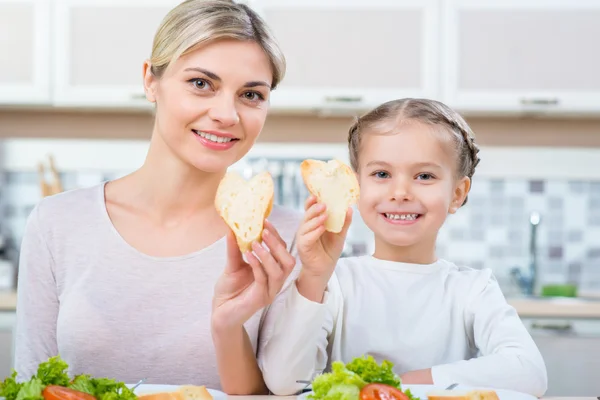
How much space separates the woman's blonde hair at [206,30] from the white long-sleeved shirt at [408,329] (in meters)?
0.44

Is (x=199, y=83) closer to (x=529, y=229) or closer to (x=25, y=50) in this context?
(x=25, y=50)

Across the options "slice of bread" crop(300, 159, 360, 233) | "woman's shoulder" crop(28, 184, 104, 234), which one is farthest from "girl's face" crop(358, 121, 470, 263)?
"woman's shoulder" crop(28, 184, 104, 234)

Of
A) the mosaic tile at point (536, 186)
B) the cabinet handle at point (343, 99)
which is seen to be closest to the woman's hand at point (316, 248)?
the cabinet handle at point (343, 99)

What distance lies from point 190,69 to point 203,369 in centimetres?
55

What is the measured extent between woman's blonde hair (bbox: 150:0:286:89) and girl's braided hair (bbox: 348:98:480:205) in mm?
225

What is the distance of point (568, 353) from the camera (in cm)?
291

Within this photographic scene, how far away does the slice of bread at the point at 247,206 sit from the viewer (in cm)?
112

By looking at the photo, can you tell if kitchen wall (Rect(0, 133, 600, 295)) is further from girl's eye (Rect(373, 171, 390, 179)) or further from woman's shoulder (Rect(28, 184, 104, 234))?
girl's eye (Rect(373, 171, 390, 179))

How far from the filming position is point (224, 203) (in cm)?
115

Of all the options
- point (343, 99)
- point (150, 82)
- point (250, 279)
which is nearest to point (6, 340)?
point (343, 99)

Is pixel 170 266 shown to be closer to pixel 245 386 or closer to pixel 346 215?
pixel 245 386

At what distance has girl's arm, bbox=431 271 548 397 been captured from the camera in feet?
4.08

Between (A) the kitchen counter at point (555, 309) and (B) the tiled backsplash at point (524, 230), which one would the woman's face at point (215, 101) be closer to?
(A) the kitchen counter at point (555, 309)

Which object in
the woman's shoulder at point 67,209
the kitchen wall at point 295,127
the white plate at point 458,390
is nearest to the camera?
the white plate at point 458,390
